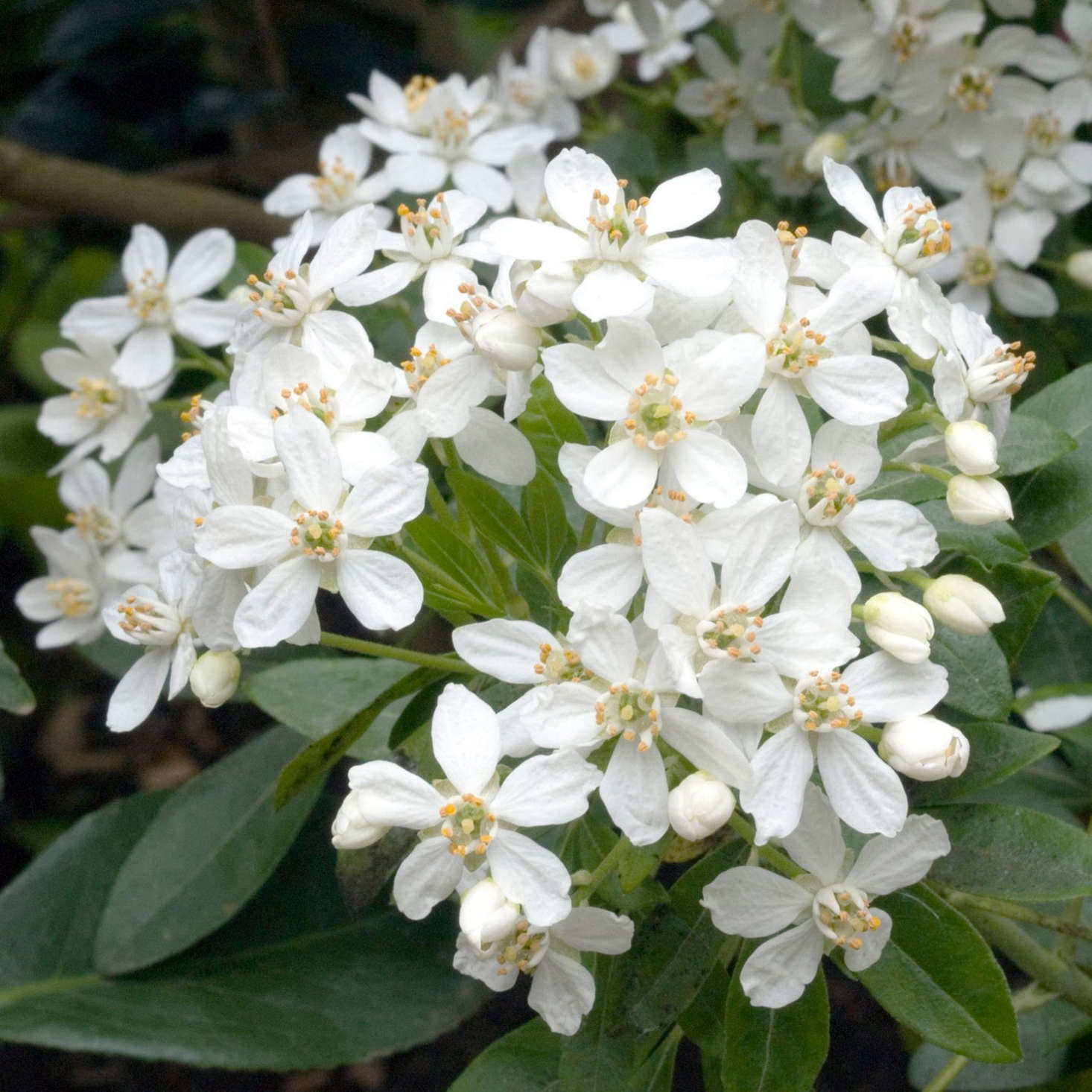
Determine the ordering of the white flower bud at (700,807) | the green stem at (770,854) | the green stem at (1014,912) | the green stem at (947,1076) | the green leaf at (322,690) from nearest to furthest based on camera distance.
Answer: the white flower bud at (700,807) → the green stem at (770,854) → the green stem at (1014,912) → the green stem at (947,1076) → the green leaf at (322,690)

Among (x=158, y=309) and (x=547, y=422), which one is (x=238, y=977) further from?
(x=547, y=422)

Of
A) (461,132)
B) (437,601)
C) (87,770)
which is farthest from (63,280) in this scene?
(437,601)

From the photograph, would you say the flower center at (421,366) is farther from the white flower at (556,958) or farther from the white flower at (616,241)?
the white flower at (556,958)

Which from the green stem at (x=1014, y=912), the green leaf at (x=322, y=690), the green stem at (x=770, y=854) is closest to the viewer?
the green stem at (x=770, y=854)

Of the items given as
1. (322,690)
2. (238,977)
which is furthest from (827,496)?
(238,977)

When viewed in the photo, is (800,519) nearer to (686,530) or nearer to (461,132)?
(686,530)

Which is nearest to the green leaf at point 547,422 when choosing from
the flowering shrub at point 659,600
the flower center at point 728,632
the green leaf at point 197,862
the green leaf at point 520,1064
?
the flowering shrub at point 659,600
